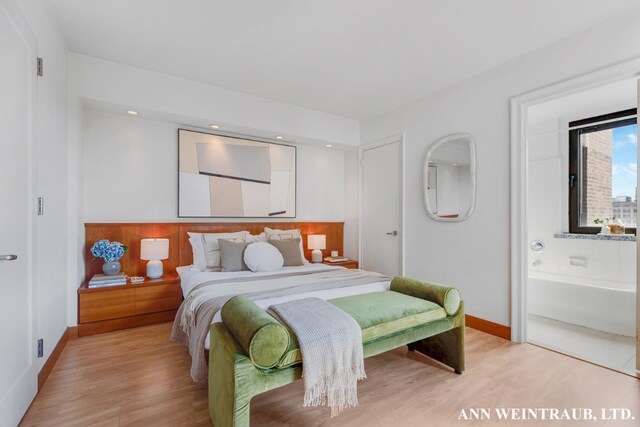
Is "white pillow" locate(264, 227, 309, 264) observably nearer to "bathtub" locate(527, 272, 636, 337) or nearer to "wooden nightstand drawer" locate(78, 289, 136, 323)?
"wooden nightstand drawer" locate(78, 289, 136, 323)

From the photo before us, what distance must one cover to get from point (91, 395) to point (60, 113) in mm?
→ 2163

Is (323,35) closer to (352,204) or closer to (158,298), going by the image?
(352,204)

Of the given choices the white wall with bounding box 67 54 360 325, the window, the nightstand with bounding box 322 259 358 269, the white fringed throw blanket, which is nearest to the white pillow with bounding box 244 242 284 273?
the white wall with bounding box 67 54 360 325

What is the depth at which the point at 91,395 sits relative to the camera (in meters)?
1.92

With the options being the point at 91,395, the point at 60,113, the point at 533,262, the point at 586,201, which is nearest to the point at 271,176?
the point at 60,113

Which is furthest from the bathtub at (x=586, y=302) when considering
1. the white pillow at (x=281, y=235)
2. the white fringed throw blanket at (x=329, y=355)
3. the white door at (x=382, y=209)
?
the white fringed throw blanket at (x=329, y=355)

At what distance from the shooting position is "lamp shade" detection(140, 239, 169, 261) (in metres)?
3.18

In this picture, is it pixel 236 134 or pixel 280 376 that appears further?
pixel 236 134

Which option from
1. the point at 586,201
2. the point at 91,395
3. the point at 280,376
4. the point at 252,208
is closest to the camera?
the point at 280,376

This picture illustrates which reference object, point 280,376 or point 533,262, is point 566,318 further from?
point 280,376

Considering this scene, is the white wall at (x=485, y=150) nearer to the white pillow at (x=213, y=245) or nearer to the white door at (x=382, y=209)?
the white door at (x=382, y=209)

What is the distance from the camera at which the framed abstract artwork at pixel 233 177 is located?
3678mm

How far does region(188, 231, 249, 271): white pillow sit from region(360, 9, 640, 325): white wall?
219 centimetres

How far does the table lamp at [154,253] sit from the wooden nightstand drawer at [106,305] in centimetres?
30
